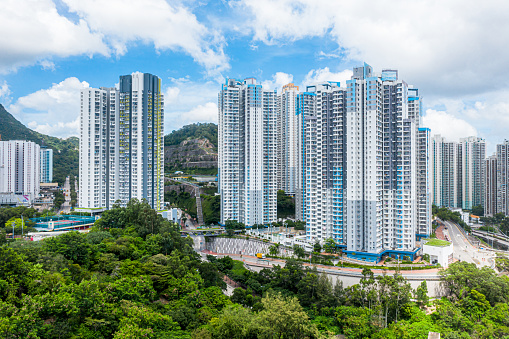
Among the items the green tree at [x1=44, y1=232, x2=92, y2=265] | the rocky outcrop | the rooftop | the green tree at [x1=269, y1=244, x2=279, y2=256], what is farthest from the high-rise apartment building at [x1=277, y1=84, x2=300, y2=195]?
the green tree at [x1=44, y1=232, x2=92, y2=265]

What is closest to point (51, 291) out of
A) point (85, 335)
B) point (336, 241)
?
point (85, 335)

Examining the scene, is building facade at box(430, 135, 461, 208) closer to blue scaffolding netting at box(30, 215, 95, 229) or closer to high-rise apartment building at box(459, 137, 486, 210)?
high-rise apartment building at box(459, 137, 486, 210)

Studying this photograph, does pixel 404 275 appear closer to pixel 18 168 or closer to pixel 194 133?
pixel 18 168

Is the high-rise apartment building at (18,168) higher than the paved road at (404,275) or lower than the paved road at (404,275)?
higher

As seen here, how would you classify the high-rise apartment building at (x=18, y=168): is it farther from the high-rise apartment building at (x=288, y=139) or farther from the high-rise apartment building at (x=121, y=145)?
the high-rise apartment building at (x=288, y=139)

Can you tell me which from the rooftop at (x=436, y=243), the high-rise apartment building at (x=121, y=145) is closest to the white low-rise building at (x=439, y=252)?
the rooftop at (x=436, y=243)

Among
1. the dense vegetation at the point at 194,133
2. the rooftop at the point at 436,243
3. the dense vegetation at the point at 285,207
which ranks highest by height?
the dense vegetation at the point at 194,133

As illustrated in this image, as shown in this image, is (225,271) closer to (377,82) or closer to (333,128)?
(333,128)
